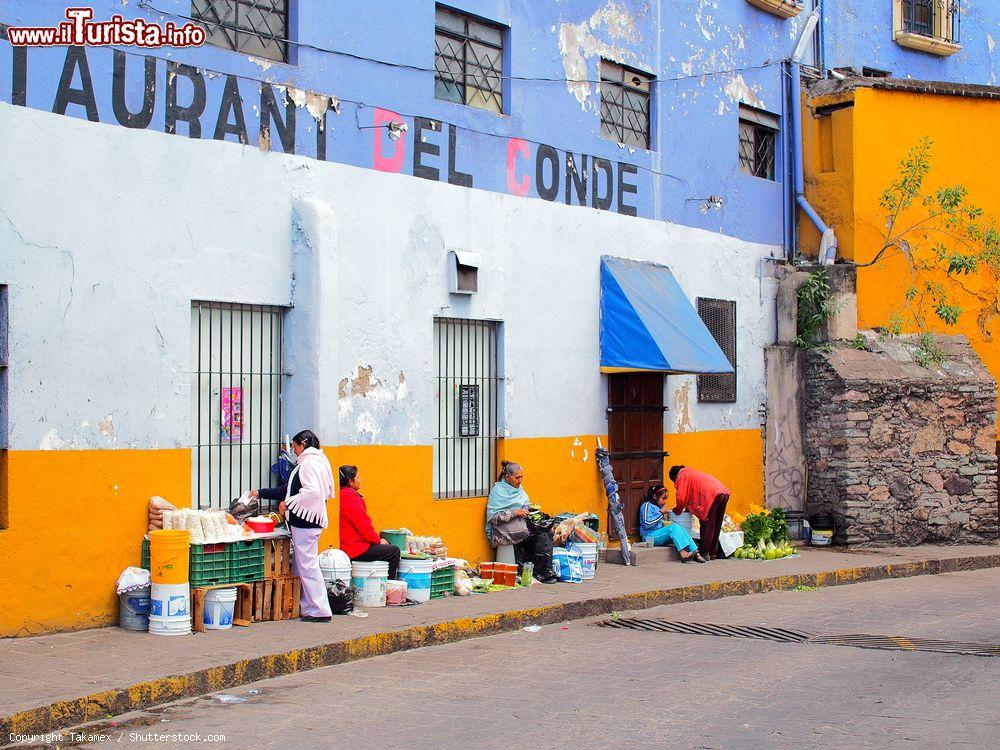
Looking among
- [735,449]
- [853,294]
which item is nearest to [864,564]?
[735,449]

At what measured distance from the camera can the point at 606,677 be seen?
8.77m

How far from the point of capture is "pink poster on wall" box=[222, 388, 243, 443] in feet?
36.8

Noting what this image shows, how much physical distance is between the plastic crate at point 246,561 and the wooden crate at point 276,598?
0.09 m

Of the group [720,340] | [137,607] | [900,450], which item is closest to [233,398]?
[137,607]

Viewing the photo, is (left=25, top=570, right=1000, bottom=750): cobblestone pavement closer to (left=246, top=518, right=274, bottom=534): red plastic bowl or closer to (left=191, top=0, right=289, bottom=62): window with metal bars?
(left=246, top=518, right=274, bottom=534): red plastic bowl

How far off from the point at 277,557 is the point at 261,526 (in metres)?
0.29

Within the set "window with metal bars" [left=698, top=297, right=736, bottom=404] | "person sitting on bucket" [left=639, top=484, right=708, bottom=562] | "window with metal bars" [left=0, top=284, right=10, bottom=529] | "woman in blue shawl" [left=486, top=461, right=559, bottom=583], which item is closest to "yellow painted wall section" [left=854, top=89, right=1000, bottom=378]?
"window with metal bars" [left=698, top=297, right=736, bottom=404]

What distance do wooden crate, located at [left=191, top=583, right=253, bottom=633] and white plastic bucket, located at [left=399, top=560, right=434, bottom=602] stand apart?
5.82 ft

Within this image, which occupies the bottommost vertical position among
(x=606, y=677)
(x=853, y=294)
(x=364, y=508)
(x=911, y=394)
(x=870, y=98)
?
(x=606, y=677)

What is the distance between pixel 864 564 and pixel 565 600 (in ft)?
16.3

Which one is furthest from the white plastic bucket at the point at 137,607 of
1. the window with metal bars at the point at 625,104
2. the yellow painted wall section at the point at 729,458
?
the window with metal bars at the point at 625,104

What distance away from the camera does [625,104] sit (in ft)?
51.9

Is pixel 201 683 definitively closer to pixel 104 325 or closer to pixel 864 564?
pixel 104 325

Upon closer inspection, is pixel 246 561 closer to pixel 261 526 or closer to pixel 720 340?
pixel 261 526
